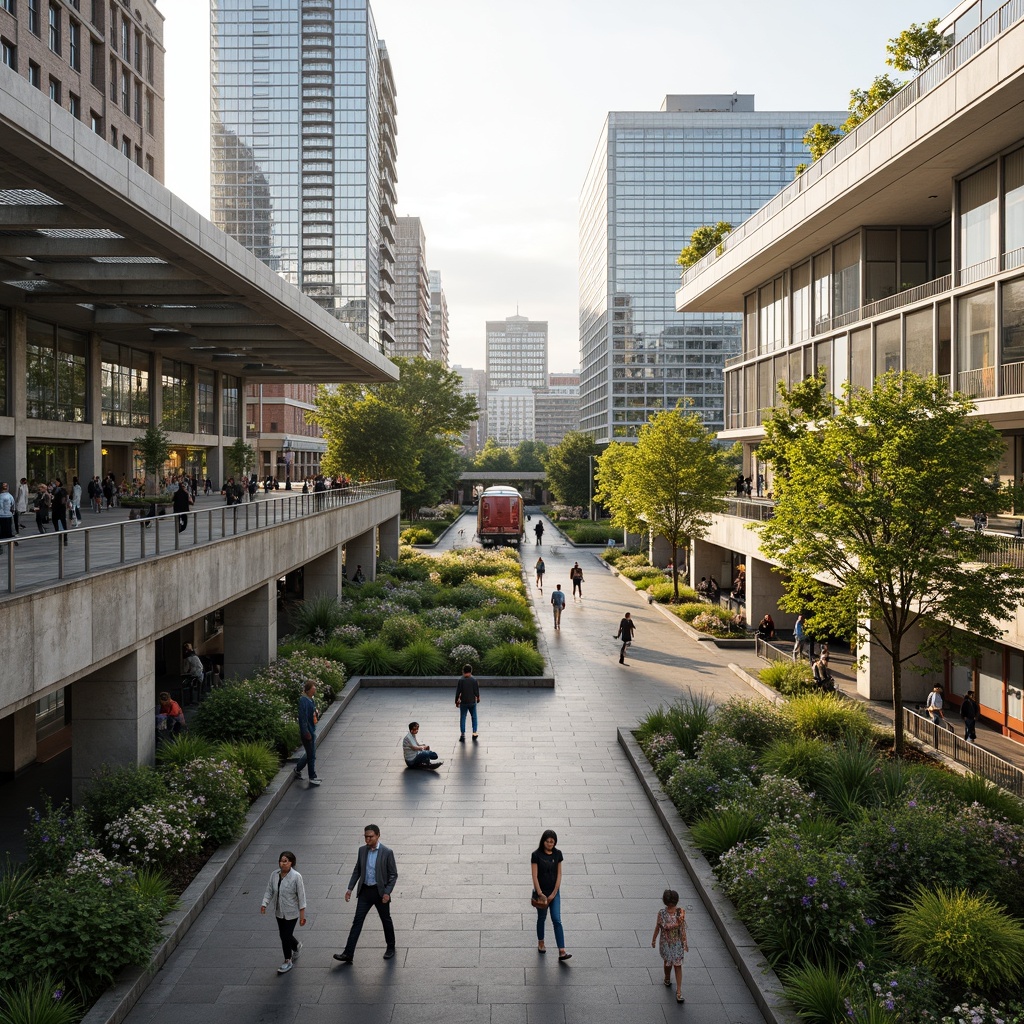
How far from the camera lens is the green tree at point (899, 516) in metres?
14.8

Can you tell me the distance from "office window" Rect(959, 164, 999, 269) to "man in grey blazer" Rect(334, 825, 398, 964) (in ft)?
69.3

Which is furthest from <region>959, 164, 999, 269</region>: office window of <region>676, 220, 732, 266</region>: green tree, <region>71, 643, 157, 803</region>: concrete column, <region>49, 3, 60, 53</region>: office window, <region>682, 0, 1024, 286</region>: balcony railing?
<region>49, 3, 60, 53</region>: office window

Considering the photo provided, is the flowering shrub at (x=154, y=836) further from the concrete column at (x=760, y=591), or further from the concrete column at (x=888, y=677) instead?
the concrete column at (x=760, y=591)

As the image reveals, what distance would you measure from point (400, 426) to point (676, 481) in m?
18.7

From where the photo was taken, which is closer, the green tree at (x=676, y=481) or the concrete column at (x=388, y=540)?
the green tree at (x=676, y=481)

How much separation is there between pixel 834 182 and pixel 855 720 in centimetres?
1851

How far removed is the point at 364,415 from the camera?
48.9 metres

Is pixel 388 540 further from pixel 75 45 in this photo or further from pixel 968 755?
pixel 968 755

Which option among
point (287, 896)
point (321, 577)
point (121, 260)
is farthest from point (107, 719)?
point (321, 577)

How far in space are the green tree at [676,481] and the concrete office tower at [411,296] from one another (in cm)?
11668

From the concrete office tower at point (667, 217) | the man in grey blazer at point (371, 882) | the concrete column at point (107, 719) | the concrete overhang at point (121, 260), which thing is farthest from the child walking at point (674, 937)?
the concrete office tower at point (667, 217)

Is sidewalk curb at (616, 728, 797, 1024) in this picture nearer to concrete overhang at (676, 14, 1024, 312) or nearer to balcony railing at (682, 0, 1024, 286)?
concrete overhang at (676, 14, 1024, 312)

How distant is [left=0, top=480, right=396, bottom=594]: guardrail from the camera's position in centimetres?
1002

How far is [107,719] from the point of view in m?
12.8
